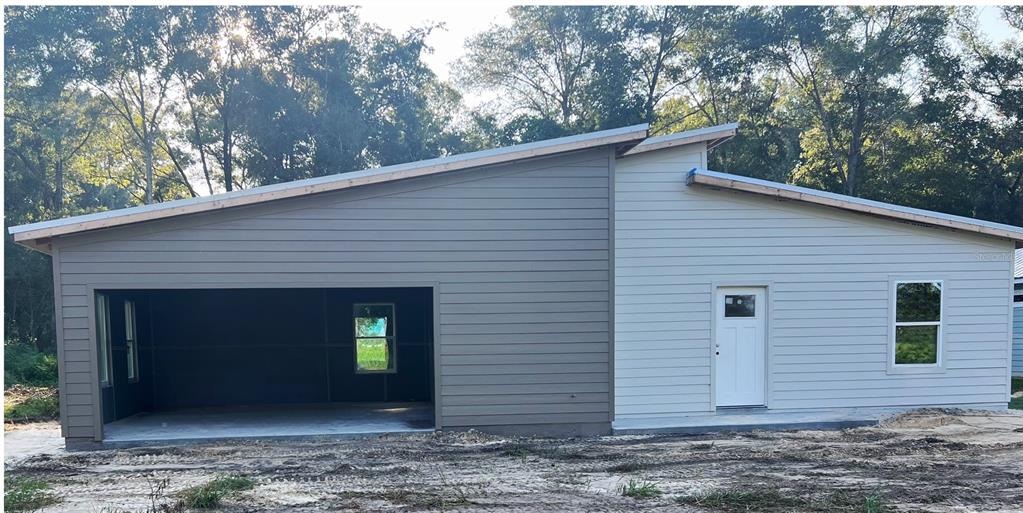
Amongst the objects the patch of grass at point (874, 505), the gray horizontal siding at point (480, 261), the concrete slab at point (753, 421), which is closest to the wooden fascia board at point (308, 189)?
the gray horizontal siding at point (480, 261)

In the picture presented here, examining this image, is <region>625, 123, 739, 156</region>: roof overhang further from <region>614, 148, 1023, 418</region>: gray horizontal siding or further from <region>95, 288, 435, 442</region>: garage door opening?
<region>95, 288, 435, 442</region>: garage door opening

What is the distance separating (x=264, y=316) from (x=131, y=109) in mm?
17143

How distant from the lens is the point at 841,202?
870 cm

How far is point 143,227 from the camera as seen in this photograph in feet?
24.4

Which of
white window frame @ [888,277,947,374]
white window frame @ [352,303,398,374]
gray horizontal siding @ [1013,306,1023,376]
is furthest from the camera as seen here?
gray horizontal siding @ [1013,306,1023,376]

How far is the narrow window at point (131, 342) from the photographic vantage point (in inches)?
366

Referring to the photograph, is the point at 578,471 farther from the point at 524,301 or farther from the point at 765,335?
the point at 765,335

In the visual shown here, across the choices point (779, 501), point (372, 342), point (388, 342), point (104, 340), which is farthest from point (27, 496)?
point (779, 501)

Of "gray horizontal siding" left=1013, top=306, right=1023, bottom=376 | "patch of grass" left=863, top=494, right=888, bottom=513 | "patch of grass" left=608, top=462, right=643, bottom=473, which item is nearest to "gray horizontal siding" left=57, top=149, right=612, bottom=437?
"patch of grass" left=608, top=462, right=643, bottom=473

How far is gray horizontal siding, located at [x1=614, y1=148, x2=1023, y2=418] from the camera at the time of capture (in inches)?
346

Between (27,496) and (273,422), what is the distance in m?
3.29

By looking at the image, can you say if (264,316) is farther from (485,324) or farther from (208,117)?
(208,117)

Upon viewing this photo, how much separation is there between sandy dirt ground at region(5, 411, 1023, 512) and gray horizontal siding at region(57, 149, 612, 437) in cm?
69

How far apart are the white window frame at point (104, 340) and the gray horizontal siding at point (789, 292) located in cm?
671
